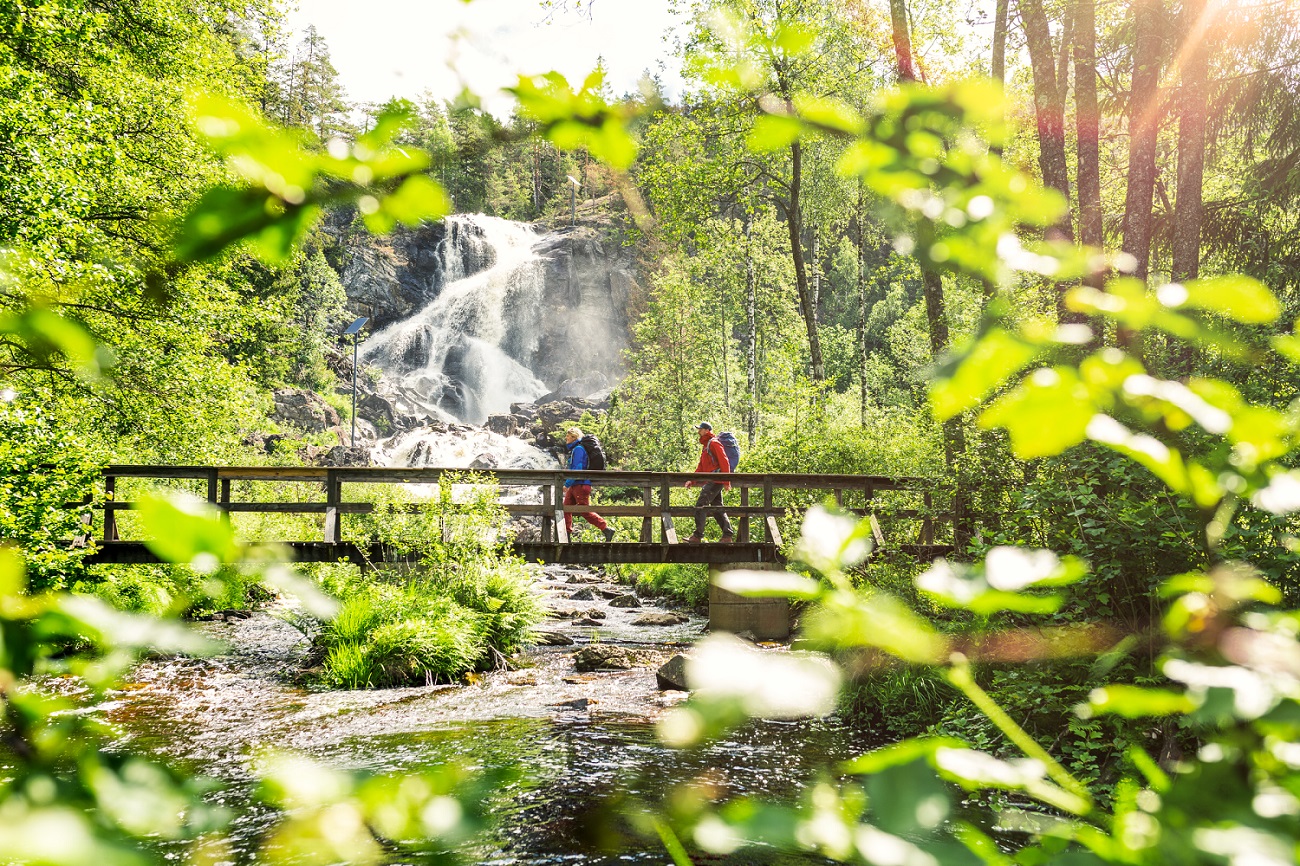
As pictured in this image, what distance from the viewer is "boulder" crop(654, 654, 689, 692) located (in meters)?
8.33

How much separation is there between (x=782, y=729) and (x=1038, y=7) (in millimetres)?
7963

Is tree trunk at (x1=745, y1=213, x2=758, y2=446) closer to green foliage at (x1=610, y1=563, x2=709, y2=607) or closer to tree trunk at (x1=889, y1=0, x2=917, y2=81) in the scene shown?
green foliage at (x1=610, y1=563, x2=709, y2=607)

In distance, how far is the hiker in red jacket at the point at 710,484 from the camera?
1179 centimetres

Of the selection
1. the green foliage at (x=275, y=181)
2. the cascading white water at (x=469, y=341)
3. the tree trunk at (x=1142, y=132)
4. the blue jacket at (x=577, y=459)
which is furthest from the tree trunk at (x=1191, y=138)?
the cascading white water at (x=469, y=341)

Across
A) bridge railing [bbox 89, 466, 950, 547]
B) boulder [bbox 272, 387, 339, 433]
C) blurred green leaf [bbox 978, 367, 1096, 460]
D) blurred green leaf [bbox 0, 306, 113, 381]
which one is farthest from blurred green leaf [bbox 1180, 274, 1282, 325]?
boulder [bbox 272, 387, 339, 433]

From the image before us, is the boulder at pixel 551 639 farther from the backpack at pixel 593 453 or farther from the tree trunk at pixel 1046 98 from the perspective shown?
the tree trunk at pixel 1046 98

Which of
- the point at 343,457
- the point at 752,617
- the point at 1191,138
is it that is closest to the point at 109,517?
the point at 752,617

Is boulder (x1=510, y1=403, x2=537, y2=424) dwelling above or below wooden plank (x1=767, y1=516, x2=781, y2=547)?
above

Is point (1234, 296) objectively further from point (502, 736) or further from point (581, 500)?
point (581, 500)

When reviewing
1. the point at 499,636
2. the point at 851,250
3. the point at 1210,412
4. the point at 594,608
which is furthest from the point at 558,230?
the point at 1210,412

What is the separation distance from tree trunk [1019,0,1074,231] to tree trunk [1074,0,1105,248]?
22 centimetres

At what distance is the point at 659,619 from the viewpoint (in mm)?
13492

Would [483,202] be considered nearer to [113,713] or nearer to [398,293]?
[398,293]

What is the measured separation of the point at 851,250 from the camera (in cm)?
4694
